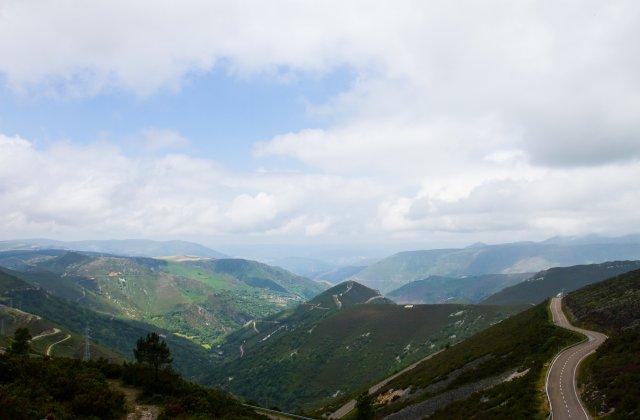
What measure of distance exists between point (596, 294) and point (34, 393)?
117 meters

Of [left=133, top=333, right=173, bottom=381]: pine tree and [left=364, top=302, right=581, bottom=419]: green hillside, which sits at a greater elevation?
[left=133, top=333, right=173, bottom=381]: pine tree

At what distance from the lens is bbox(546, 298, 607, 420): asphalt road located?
1511 inches

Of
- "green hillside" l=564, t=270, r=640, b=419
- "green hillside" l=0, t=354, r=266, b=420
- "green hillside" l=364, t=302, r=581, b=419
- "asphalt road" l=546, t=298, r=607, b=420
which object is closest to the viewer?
"green hillside" l=0, t=354, r=266, b=420

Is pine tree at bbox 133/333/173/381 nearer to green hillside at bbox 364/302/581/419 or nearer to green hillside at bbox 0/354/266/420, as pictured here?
green hillside at bbox 0/354/266/420

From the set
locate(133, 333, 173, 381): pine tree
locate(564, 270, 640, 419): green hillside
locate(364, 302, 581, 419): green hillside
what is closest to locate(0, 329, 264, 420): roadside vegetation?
locate(133, 333, 173, 381): pine tree

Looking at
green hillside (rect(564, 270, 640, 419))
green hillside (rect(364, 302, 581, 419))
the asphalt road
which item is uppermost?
green hillside (rect(564, 270, 640, 419))

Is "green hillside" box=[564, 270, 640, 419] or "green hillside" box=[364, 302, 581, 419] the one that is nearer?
"green hillside" box=[564, 270, 640, 419]

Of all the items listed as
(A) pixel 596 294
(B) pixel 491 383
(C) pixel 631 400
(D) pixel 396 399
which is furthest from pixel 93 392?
(A) pixel 596 294

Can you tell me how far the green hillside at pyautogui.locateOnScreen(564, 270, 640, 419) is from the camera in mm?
35969

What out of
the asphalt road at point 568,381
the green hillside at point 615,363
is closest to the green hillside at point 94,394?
the asphalt road at point 568,381

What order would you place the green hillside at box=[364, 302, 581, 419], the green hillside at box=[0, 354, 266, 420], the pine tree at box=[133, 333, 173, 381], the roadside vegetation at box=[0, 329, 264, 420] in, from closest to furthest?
the roadside vegetation at box=[0, 329, 264, 420], the green hillside at box=[0, 354, 266, 420], the green hillside at box=[364, 302, 581, 419], the pine tree at box=[133, 333, 173, 381]

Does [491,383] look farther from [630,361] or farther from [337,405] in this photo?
[337,405]

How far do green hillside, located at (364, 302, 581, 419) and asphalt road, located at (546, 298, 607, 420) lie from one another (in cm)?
116

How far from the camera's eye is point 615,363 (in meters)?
44.3
